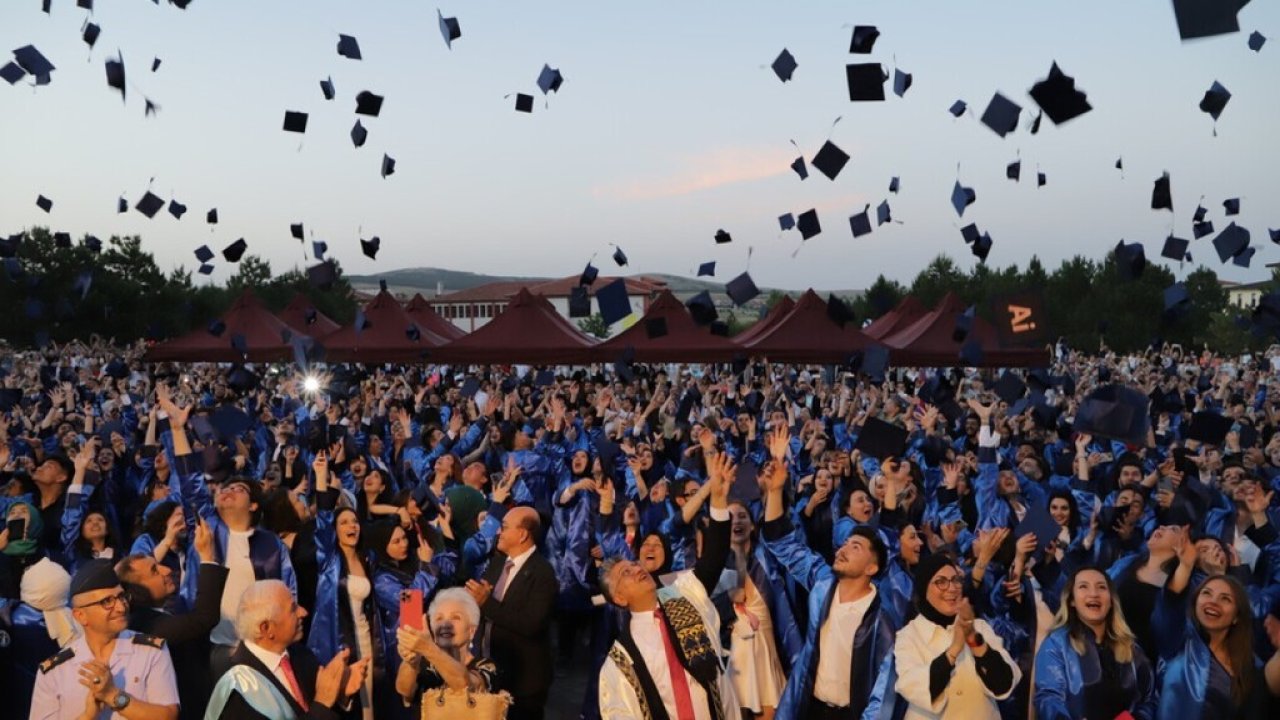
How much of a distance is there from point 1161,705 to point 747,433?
8.04 m

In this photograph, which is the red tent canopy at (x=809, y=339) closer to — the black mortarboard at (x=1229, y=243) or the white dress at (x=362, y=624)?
the black mortarboard at (x=1229, y=243)

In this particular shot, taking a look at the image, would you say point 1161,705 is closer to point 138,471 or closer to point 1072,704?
point 1072,704

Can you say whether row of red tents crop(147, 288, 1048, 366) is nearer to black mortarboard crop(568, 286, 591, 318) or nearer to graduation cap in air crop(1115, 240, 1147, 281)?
black mortarboard crop(568, 286, 591, 318)

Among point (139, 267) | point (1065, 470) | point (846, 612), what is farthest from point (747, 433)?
point (139, 267)

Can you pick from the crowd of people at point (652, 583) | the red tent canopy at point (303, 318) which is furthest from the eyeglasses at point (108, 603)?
the red tent canopy at point (303, 318)

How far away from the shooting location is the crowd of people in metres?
4.22

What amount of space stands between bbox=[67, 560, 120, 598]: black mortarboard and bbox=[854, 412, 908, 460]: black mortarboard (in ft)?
17.7

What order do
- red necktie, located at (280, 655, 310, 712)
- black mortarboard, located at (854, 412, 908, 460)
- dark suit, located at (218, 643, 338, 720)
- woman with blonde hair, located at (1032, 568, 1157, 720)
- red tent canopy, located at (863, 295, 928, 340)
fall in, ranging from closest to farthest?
dark suit, located at (218, 643, 338, 720)
red necktie, located at (280, 655, 310, 712)
woman with blonde hair, located at (1032, 568, 1157, 720)
black mortarboard, located at (854, 412, 908, 460)
red tent canopy, located at (863, 295, 928, 340)

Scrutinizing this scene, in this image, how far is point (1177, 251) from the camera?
1427cm

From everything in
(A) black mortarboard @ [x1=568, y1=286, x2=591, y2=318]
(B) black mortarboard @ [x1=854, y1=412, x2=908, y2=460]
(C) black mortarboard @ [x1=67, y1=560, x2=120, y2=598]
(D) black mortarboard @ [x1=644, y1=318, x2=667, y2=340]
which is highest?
(A) black mortarboard @ [x1=568, y1=286, x2=591, y2=318]

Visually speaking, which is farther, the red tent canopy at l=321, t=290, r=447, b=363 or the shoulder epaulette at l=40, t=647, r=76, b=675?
the red tent canopy at l=321, t=290, r=447, b=363

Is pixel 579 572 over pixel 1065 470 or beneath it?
beneath

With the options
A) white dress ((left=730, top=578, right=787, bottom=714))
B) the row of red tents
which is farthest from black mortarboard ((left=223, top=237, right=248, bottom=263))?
white dress ((left=730, top=578, right=787, bottom=714))

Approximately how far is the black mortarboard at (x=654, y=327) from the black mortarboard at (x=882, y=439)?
502 inches
